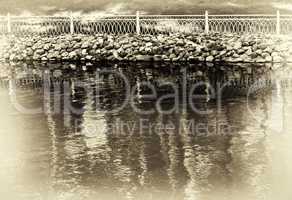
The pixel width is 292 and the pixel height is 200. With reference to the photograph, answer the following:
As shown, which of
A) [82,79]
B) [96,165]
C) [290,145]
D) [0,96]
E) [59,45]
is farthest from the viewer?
[59,45]

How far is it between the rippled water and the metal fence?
37.7ft

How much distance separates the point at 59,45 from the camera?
34375 mm

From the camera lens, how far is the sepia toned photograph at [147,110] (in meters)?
9.82

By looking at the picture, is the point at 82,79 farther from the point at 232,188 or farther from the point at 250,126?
the point at 232,188

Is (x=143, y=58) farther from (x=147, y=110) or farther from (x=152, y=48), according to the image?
(x=147, y=110)

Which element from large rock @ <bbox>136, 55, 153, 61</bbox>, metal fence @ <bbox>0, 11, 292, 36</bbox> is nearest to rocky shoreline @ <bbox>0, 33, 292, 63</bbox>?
large rock @ <bbox>136, 55, 153, 61</bbox>

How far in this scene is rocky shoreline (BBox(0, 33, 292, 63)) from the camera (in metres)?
28.7

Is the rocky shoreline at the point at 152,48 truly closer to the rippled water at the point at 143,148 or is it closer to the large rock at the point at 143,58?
the large rock at the point at 143,58

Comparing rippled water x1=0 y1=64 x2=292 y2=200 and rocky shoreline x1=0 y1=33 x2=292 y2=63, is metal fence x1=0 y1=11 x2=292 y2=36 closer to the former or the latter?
rocky shoreline x1=0 y1=33 x2=292 y2=63

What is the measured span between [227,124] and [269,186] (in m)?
5.00

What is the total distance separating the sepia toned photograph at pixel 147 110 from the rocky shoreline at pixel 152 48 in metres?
0.06

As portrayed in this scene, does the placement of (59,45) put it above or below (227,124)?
above

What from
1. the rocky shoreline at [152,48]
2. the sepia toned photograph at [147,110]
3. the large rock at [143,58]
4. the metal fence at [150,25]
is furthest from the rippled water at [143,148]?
the metal fence at [150,25]

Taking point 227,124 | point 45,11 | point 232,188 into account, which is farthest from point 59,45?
point 232,188
